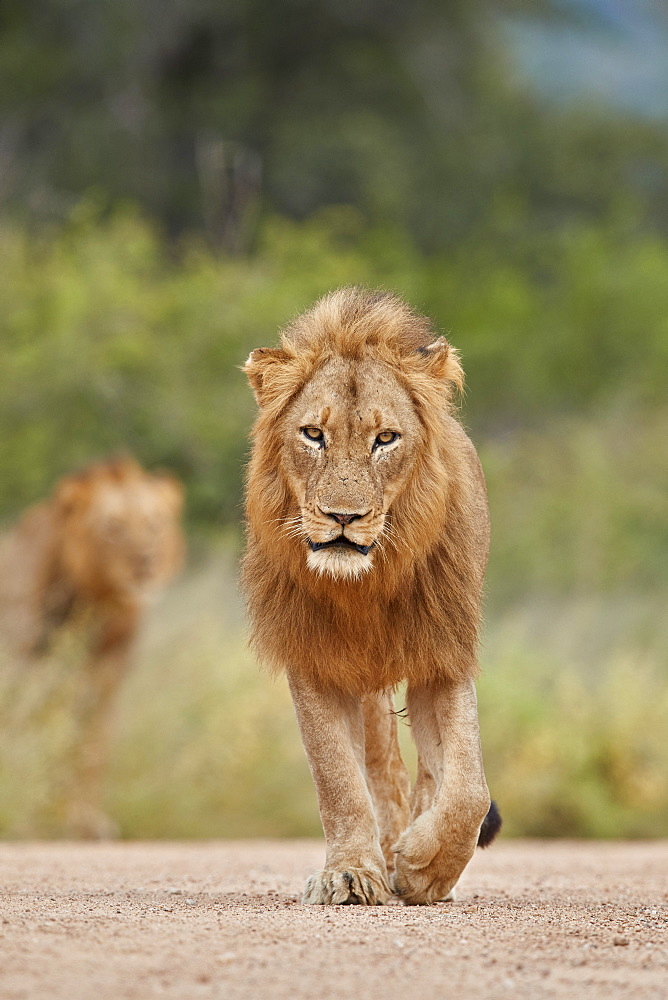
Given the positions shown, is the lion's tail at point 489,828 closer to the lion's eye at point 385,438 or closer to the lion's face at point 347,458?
the lion's face at point 347,458

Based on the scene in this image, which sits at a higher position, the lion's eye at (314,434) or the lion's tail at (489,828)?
the lion's eye at (314,434)

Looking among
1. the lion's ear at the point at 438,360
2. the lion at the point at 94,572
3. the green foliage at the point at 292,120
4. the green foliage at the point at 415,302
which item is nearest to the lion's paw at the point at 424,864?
the lion's ear at the point at 438,360

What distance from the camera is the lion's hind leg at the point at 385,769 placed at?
5566mm

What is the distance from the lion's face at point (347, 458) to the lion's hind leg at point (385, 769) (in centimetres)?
92

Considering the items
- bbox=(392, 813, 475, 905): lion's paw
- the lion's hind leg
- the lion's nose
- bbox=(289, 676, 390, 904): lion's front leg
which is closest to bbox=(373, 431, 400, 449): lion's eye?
the lion's nose

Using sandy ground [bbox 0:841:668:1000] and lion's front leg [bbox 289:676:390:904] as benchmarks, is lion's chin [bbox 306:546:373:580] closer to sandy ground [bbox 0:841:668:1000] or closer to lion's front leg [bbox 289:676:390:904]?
lion's front leg [bbox 289:676:390:904]

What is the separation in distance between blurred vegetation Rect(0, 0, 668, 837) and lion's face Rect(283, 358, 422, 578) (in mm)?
1056

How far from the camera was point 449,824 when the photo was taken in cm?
483

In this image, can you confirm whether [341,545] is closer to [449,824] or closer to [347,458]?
[347,458]

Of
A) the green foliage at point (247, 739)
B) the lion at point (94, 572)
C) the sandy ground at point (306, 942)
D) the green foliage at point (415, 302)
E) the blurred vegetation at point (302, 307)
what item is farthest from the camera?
the green foliage at point (415, 302)

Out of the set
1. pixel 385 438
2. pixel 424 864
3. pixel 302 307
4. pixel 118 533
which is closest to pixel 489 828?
pixel 424 864

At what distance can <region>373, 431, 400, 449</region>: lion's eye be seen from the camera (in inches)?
195

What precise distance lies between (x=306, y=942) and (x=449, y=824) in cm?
119

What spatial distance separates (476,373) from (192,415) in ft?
30.1
